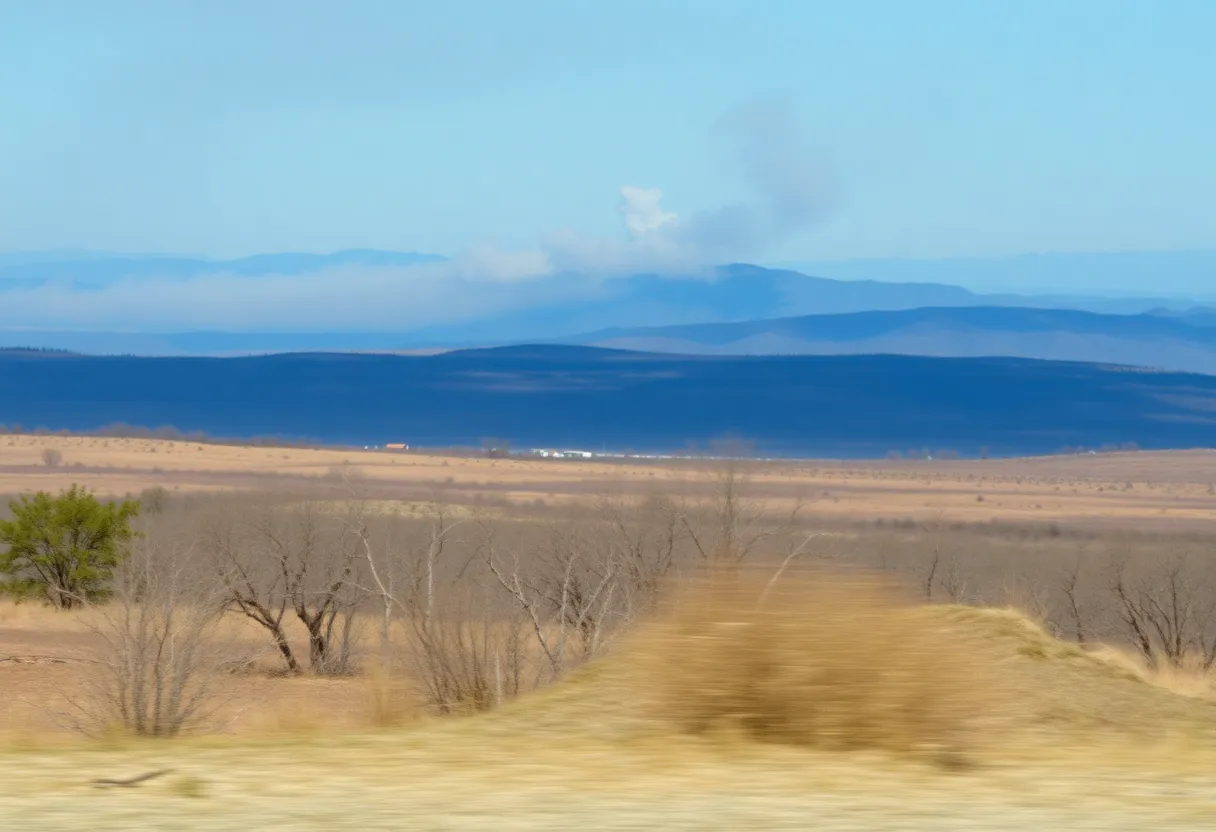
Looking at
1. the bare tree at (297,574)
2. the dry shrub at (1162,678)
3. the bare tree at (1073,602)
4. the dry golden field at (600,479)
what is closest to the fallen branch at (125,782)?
the dry shrub at (1162,678)

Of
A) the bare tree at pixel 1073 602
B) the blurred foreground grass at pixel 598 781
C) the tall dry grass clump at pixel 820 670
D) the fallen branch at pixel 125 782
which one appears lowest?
the bare tree at pixel 1073 602

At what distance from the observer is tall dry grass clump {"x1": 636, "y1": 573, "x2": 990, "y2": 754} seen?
305 inches

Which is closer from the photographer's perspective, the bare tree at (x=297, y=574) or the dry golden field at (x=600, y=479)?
the bare tree at (x=297, y=574)

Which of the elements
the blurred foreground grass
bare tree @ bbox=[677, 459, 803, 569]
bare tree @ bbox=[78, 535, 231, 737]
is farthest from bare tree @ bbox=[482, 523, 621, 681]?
the blurred foreground grass

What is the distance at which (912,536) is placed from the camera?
64.7m

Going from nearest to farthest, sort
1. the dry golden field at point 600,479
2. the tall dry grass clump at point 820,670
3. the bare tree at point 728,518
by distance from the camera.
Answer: the tall dry grass clump at point 820,670 < the bare tree at point 728,518 < the dry golden field at point 600,479

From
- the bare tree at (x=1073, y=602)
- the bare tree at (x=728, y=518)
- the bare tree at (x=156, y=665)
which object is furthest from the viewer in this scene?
the bare tree at (x=1073, y=602)

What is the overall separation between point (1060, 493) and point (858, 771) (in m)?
106

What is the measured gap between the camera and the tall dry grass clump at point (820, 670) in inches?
305

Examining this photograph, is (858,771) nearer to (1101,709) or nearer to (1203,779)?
(1203,779)

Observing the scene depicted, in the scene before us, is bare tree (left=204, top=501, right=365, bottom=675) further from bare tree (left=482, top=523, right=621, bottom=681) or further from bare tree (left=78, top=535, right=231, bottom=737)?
bare tree (left=78, top=535, right=231, bottom=737)

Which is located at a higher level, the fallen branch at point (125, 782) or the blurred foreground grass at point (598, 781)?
the fallen branch at point (125, 782)

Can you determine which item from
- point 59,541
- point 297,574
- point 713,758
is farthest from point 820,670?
point 59,541

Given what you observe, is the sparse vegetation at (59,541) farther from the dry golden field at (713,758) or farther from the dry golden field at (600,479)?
the dry golden field at (713,758)
